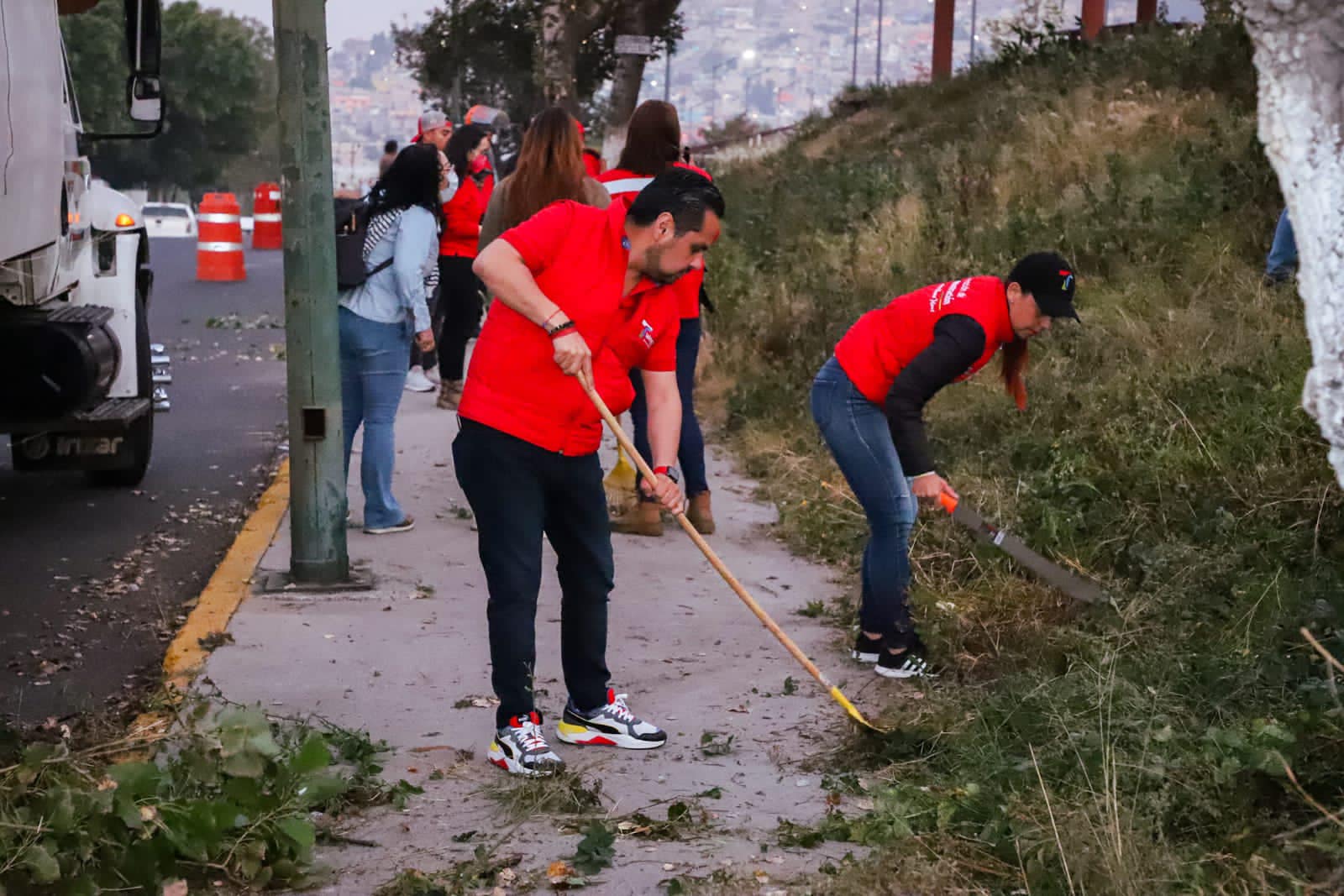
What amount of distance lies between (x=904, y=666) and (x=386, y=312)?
9.60 feet

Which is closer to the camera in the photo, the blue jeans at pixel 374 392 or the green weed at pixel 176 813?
the green weed at pixel 176 813

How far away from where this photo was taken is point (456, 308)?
34.6 ft

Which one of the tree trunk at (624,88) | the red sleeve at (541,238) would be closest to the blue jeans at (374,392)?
the red sleeve at (541,238)

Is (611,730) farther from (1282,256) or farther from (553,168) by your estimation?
(1282,256)

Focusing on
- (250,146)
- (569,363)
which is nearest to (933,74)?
(569,363)

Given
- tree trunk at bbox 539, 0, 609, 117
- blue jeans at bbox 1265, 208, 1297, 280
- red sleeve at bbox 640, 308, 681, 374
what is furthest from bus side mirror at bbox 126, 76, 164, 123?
tree trunk at bbox 539, 0, 609, 117

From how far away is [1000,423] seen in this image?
8141 mm

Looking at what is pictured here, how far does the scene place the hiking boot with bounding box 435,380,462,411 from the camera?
35.3 feet

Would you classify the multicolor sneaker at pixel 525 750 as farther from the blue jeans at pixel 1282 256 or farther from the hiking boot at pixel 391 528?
the blue jeans at pixel 1282 256

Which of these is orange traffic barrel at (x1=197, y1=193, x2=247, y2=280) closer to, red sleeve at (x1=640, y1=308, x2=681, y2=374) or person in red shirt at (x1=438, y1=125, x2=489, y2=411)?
person in red shirt at (x1=438, y1=125, x2=489, y2=411)

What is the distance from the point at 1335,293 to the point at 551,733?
115 inches

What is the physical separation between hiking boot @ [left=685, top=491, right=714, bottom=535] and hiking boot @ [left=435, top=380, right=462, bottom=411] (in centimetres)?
338

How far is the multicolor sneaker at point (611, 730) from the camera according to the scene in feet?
16.1

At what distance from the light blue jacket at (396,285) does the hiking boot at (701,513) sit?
58.3 inches
